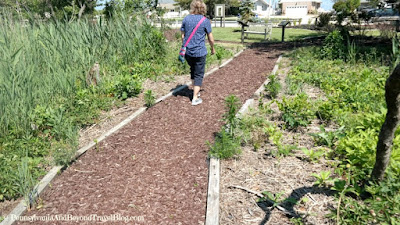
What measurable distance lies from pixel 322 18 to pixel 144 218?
18397mm

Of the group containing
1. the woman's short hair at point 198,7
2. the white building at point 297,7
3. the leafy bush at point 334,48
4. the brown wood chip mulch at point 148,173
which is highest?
the white building at point 297,7

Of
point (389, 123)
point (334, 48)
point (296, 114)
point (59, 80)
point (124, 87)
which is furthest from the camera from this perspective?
point (334, 48)

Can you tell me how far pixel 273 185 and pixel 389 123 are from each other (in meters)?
1.32

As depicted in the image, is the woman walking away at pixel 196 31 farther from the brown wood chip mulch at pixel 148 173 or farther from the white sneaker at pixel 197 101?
the brown wood chip mulch at pixel 148 173

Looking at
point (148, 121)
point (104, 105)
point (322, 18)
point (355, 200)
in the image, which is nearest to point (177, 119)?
point (148, 121)

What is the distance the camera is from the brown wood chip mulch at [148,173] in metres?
2.97

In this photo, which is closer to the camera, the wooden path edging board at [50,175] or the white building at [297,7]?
the wooden path edging board at [50,175]

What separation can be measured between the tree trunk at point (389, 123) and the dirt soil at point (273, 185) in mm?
513

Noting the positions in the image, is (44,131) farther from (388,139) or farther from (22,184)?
(388,139)

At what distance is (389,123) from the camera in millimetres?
2146

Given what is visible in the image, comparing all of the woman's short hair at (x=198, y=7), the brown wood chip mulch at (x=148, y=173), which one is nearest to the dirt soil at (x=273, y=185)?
the brown wood chip mulch at (x=148, y=173)

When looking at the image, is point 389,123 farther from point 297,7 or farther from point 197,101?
point 297,7

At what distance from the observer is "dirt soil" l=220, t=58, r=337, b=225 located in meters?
2.66

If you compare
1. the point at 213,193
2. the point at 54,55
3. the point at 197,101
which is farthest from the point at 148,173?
the point at 54,55
